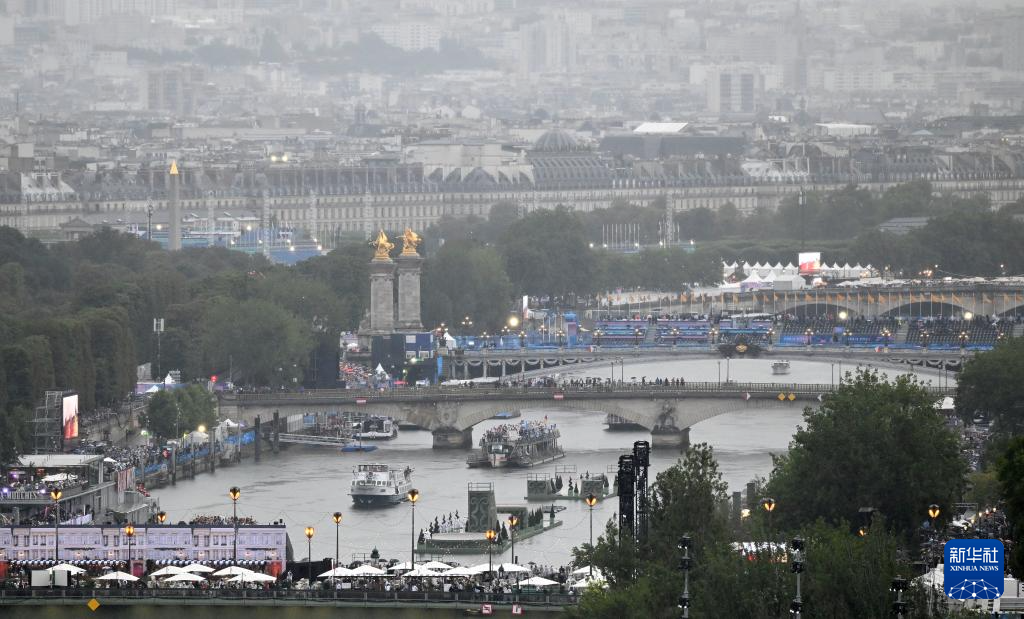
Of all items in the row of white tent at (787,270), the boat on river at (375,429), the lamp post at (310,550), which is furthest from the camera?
the row of white tent at (787,270)

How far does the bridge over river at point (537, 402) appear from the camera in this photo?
57906 mm

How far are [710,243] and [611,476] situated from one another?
47.5 m

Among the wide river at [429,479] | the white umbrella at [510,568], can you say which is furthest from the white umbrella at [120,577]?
the wide river at [429,479]

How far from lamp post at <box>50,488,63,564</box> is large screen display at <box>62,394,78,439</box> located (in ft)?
20.7

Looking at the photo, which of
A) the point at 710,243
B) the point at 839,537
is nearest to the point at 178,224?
the point at 710,243

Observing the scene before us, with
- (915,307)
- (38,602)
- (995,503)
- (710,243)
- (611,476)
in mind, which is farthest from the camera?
(710,243)

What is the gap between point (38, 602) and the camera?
1503 inches

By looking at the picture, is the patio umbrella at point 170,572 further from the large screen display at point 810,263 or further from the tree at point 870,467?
the large screen display at point 810,263

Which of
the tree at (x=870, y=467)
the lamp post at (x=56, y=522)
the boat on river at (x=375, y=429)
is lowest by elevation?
the boat on river at (x=375, y=429)

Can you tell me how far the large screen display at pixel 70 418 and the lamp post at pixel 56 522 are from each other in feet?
20.7

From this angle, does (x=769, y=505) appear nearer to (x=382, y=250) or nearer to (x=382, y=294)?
(x=382, y=294)

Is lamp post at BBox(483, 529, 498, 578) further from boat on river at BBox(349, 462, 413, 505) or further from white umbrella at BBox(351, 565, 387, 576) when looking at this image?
boat on river at BBox(349, 462, 413, 505)

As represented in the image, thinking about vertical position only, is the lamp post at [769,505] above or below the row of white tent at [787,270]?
below

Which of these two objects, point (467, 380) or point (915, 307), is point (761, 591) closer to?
point (467, 380)
